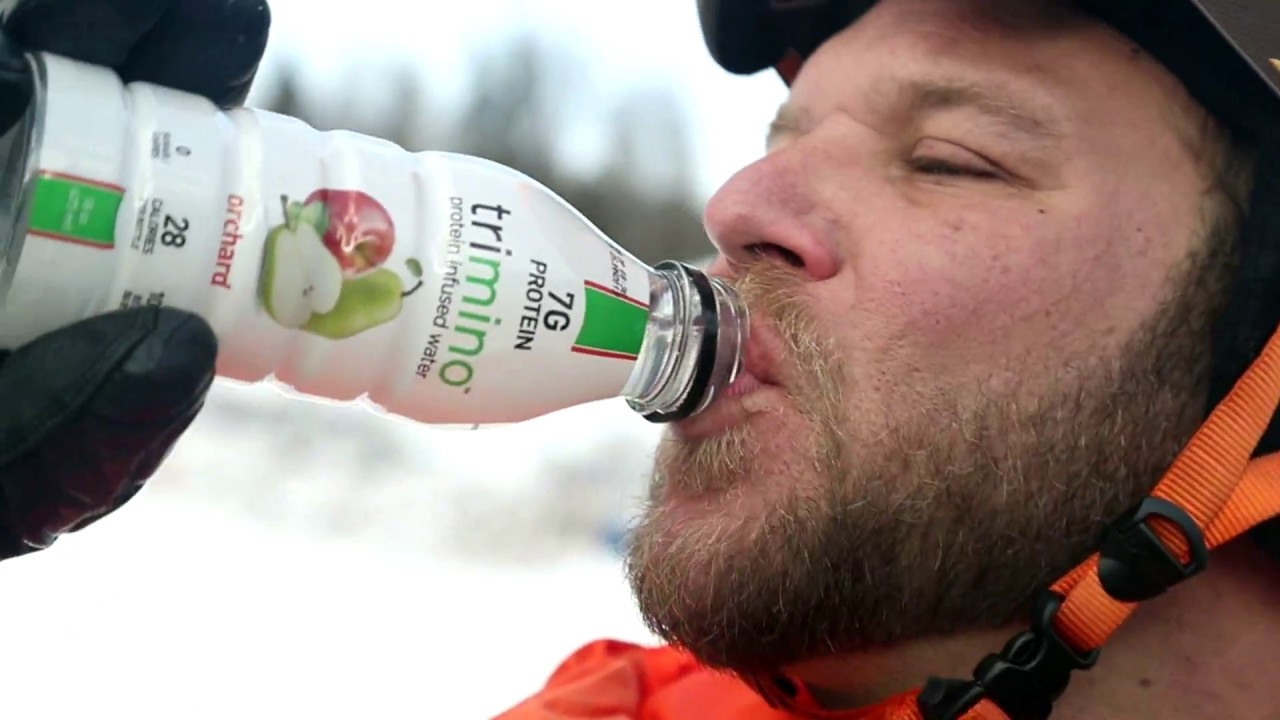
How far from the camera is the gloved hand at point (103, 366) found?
0.59 m

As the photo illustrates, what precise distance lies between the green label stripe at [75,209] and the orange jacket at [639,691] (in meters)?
0.63

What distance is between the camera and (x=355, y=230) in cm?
65

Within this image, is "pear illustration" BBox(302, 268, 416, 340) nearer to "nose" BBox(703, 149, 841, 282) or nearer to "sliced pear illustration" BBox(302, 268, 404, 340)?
"sliced pear illustration" BBox(302, 268, 404, 340)

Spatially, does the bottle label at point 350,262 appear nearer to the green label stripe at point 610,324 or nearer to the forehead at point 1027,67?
the green label stripe at point 610,324

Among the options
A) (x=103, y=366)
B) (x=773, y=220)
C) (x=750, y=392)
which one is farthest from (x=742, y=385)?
(x=103, y=366)

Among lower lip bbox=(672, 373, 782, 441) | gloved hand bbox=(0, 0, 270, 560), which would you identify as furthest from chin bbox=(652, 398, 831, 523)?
gloved hand bbox=(0, 0, 270, 560)

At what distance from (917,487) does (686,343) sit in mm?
179

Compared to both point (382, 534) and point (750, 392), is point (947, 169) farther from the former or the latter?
point (382, 534)

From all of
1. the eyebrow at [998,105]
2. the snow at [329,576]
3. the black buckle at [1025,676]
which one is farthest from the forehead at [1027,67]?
the snow at [329,576]

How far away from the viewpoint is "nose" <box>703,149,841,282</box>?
80 centimetres

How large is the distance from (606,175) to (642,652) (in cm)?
181

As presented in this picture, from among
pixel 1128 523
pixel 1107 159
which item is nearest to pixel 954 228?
pixel 1107 159

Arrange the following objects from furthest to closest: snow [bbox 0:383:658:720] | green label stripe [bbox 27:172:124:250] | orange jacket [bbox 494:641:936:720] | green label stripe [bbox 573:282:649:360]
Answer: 1. snow [bbox 0:383:658:720]
2. orange jacket [bbox 494:641:936:720]
3. green label stripe [bbox 573:282:649:360]
4. green label stripe [bbox 27:172:124:250]

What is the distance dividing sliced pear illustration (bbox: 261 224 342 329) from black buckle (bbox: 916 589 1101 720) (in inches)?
18.3
